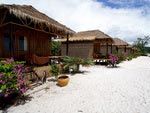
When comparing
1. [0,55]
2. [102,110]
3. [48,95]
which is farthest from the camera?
[0,55]

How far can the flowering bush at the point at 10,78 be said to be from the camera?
22.5 feet

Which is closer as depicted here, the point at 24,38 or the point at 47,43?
the point at 24,38

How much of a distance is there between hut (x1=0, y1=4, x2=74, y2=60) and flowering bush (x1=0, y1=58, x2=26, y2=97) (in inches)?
90.5

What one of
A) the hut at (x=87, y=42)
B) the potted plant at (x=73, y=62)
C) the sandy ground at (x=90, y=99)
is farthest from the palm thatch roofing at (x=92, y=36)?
the sandy ground at (x=90, y=99)

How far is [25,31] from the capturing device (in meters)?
13.3

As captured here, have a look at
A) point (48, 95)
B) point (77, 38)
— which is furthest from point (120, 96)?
point (77, 38)

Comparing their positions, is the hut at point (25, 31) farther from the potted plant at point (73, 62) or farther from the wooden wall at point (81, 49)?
the wooden wall at point (81, 49)

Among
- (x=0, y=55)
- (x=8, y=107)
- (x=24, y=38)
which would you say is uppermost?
(x=24, y=38)

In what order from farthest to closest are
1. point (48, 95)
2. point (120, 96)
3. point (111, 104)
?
1. point (48, 95)
2. point (120, 96)
3. point (111, 104)

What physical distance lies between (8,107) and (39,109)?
1.25 meters

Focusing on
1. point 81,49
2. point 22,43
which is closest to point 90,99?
point 22,43

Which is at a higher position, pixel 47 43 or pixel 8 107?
pixel 47 43

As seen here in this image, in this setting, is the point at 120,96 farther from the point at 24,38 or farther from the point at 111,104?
the point at 24,38

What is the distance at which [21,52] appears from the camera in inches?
513
